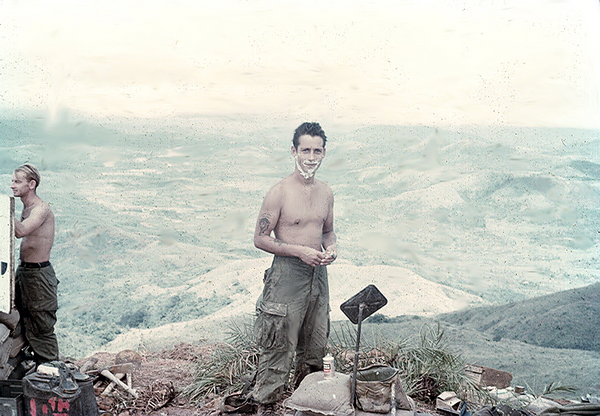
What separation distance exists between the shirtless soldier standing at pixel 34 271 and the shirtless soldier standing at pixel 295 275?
202cm

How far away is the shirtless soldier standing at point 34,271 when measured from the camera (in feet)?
17.6

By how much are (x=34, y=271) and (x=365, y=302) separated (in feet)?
10.2

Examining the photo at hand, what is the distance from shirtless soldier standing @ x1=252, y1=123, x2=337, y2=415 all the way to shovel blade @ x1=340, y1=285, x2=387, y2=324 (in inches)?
24.7

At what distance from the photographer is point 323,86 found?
6762 mm

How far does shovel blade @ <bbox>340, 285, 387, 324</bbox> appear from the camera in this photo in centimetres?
436

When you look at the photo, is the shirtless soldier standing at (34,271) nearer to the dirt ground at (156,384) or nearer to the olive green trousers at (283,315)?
the dirt ground at (156,384)

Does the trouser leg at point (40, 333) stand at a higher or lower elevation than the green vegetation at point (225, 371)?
higher

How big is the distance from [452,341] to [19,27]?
6.42 m

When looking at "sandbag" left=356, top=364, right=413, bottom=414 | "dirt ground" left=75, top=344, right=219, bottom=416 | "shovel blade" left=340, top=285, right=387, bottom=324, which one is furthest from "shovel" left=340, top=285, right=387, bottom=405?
"dirt ground" left=75, top=344, right=219, bottom=416

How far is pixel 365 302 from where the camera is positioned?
439 cm

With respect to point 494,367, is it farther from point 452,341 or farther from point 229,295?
point 229,295

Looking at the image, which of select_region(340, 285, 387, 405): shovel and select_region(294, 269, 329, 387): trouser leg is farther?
select_region(294, 269, 329, 387): trouser leg

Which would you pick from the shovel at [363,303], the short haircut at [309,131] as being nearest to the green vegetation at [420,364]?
the shovel at [363,303]

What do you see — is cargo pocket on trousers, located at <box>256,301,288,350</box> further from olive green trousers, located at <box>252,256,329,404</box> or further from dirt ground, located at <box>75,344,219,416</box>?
dirt ground, located at <box>75,344,219,416</box>
